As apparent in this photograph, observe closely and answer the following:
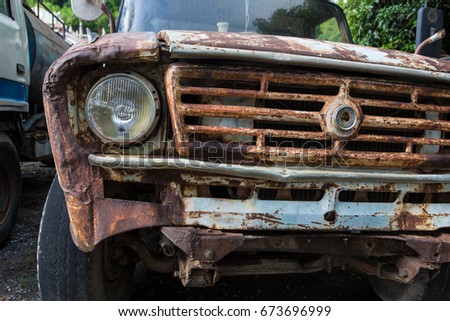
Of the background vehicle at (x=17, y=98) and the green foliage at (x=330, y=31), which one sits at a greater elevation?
the green foliage at (x=330, y=31)

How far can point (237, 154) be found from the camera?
204 cm

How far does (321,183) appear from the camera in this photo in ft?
6.84

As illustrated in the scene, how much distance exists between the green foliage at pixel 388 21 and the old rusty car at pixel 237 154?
5.34 metres

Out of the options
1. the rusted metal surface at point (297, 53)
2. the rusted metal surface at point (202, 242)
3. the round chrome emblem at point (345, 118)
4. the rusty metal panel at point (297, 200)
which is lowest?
the rusted metal surface at point (202, 242)

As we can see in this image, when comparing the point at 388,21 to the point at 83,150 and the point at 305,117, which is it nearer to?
the point at 305,117

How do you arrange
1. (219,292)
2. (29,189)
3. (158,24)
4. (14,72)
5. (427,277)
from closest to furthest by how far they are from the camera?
(427,277), (158,24), (219,292), (14,72), (29,189)

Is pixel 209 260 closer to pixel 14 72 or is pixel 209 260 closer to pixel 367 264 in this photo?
pixel 367 264

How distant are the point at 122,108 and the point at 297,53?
0.82 meters

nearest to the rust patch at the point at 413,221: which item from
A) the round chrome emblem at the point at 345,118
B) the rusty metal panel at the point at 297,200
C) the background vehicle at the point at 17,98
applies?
the rusty metal panel at the point at 297,200

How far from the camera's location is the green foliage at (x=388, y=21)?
23.1 feet

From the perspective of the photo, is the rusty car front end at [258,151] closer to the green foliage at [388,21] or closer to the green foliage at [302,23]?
the green foliage at [302,23]

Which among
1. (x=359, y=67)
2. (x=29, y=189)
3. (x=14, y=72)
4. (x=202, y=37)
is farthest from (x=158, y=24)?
(x=29, y=189)

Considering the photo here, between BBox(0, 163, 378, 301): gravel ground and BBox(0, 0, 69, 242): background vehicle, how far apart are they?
1.61 feet

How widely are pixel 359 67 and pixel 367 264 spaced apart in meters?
1.19
